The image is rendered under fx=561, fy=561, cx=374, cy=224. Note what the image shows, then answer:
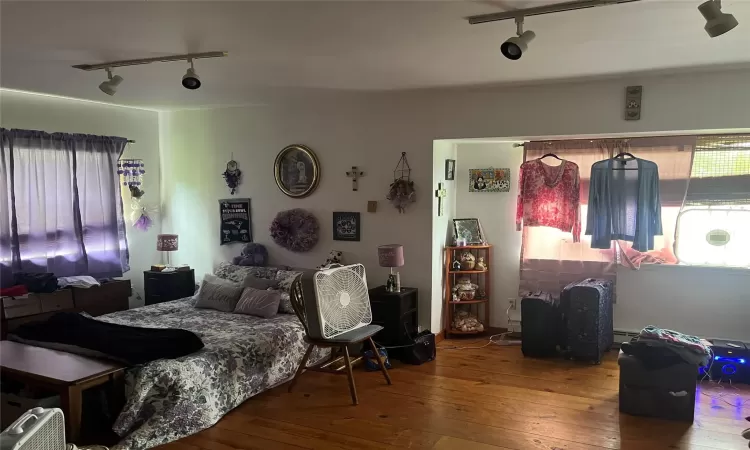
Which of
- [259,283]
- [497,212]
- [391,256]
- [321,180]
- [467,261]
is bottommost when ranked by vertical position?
[259,283]

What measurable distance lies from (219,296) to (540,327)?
277 centimetres

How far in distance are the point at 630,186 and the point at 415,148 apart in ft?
6.14

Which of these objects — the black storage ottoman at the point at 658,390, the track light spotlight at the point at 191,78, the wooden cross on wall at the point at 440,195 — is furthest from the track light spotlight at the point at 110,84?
the black storage ottoman at the point at 658,390

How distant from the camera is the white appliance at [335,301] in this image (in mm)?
3748

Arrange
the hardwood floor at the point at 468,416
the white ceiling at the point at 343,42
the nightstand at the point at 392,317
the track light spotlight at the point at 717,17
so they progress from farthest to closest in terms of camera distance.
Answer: the nightstand at the point at 392,317 < the hardwood floor at the point at 468,416 < the white ceiling at the point at 343,42 < the track light spotlight at the point at 717,17

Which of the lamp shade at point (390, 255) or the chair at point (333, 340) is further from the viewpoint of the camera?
the lamp shade at point (390, 255)

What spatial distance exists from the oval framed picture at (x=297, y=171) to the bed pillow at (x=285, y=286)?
79 cm

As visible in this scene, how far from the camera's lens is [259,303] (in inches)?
182

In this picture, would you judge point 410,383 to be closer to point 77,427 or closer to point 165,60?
point 77,427

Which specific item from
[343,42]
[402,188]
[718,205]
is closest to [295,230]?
[402,188]

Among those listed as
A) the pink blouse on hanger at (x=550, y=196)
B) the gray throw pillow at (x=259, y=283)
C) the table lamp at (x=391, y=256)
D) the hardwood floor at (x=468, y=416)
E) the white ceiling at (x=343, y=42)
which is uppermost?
the white ceiling at (x=343, y=42)

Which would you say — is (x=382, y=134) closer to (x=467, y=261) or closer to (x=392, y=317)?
(x=467, y=261)

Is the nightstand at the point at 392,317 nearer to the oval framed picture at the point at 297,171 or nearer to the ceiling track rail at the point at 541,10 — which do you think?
the oval framed picture at the point at 297,171

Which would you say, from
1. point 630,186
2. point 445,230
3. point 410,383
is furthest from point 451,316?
point 630,186
